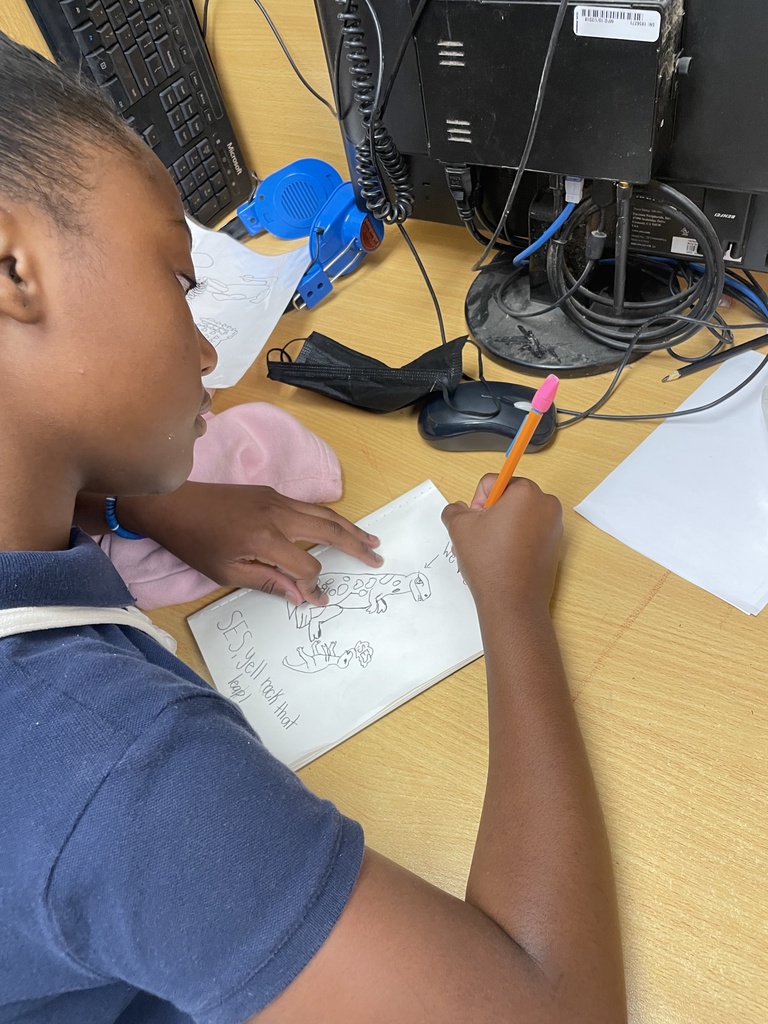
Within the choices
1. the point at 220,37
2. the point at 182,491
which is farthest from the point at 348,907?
the point at 220,37

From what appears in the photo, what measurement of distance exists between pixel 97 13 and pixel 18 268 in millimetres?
694

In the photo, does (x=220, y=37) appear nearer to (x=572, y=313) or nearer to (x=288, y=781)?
(x=572, y=313)

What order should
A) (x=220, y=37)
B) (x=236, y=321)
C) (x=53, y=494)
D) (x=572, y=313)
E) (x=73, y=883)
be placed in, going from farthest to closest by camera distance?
(x=220, y=37), (x=236, y=321), (x=572, y=313), (x=53, y=494), (x=73, y=883)

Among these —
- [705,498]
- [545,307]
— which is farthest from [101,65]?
[705,498]

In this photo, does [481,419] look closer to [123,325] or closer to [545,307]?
[545,307]

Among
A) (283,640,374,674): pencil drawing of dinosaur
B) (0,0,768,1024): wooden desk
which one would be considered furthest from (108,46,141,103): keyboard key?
(283,640,374,674): pencil drawing of dinosaur

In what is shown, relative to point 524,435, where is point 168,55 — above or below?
above

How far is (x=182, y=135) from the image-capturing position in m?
0.99

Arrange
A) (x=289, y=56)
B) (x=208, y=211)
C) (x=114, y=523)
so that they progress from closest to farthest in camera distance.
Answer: (x=114, y=523), (x=289, y=56), (x=208, y=211)

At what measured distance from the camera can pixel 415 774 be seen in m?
0.50

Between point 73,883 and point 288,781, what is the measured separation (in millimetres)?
110

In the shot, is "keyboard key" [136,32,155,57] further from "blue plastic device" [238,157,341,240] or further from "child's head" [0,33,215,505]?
"child's head" [0,33,215,505]

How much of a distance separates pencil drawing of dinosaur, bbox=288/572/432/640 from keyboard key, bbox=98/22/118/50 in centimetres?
74

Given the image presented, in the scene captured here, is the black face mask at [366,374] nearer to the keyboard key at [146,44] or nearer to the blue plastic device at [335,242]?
the blue plastic device at [335,242]
